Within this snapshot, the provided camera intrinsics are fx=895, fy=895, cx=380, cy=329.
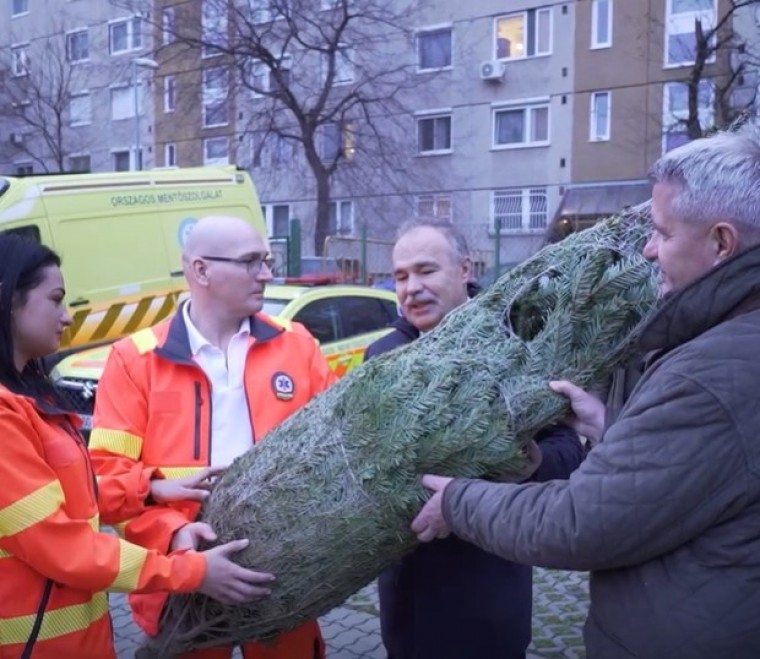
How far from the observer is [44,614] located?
2098 mm

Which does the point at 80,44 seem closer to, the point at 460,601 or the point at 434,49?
the point at 434,49

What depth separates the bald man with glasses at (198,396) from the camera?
7.86 ft

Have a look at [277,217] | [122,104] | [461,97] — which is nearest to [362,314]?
[461,97]

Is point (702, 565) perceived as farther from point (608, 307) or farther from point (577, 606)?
point (577, 606)

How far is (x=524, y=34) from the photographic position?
26.2 metres

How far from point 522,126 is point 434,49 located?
3.87m

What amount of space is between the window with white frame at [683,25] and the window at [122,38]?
58.9ft

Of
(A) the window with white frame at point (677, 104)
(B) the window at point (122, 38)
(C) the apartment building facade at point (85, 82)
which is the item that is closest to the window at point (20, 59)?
(C) the apartment building facade at point (85, 82)

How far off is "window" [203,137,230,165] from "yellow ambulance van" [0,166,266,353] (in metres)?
20.8

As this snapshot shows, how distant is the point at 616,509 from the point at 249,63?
21.6m

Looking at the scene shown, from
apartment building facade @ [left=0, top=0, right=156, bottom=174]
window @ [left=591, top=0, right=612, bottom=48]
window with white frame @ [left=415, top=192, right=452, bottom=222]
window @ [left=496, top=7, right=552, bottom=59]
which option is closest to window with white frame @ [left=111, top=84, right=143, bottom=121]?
apartment building facade @ [left=0, top=0, right=156, bottom=174]

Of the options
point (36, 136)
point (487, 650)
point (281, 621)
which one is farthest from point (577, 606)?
point (36, 136)

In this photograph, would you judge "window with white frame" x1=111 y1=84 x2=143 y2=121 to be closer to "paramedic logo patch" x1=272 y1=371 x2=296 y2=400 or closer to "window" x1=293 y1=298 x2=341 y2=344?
"window" x1=293 y1=298 x2=341 y2=344

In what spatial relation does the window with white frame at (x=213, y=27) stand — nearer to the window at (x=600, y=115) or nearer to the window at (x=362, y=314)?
the window at (x=600, y=115)
